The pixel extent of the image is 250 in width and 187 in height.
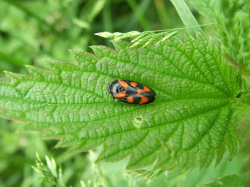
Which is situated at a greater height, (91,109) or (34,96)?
(34,96)

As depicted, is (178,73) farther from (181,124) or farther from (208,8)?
(208,8)

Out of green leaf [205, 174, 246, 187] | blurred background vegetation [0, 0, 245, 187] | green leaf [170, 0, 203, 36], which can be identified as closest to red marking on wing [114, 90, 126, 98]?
green leaf [170, 0, 203, 36]

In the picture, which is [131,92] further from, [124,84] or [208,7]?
[208,7]

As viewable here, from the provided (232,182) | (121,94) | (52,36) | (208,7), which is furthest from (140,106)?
(52,36)

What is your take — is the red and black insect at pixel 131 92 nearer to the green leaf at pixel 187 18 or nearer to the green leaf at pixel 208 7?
the green leaf at pixel 187 18

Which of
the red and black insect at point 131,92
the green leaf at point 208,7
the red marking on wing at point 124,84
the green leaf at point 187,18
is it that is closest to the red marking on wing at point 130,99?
the red and black insect at point 131,92

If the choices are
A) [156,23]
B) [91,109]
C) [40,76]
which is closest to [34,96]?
[40,76]

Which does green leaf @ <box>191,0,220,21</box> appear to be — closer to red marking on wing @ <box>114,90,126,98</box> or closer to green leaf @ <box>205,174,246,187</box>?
red marking on wing @ <box>114,90,126,98</box>
